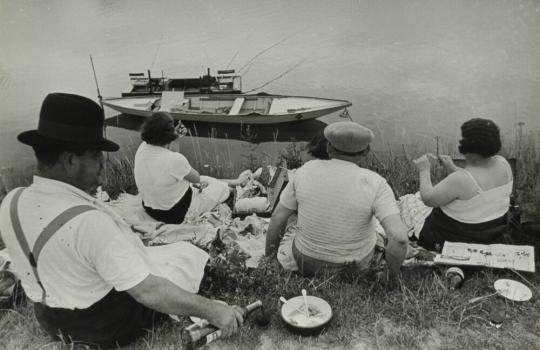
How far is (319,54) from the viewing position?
22.0 metres

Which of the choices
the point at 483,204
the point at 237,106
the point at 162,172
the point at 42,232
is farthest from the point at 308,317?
the point at 237,106

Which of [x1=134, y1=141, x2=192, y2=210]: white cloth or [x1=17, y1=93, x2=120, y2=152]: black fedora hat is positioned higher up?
[x1=17, y1=93, x2=120, y2=152]: black fedora hat

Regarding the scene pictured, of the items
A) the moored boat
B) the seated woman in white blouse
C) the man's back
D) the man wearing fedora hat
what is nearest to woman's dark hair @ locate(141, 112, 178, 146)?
the seated woman in white blouse

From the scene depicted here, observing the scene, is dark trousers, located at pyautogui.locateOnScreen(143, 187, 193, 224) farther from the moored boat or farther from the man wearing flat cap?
the moored boat

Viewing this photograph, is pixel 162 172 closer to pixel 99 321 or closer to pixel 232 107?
pixel 99 321

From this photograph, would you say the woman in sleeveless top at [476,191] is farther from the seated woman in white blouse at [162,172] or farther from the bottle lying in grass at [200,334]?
the seated woman in white blouse at [162,172]

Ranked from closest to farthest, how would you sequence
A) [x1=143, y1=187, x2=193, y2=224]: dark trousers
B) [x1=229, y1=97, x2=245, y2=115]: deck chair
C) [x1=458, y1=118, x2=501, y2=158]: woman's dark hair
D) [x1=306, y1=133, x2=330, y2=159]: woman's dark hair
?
[x1=458, y1=118, x2=501, y2=158]: woman's dark hair < [x1=306, y1=133, x2=330, y2=159]: woman's dark hair < [x1=143, y1=187, x2=193, y2=224]: dark trousers < [x1=229, y1=97, x2=245, y2=115]: deck chair

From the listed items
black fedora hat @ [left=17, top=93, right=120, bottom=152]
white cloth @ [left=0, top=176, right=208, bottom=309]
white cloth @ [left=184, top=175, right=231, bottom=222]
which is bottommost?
white cloth @ [left=184, top=175, right=231, bottom=222]

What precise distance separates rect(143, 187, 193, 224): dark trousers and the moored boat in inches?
374

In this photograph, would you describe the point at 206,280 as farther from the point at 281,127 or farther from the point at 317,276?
the point at 281,127

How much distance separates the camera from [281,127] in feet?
51.7

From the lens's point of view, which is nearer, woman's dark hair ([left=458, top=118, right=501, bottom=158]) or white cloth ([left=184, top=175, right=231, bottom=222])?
woman's dark hair ([left=458, top=118, right=501, bottom=158])

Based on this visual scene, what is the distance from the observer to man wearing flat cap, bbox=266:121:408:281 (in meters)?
3.01

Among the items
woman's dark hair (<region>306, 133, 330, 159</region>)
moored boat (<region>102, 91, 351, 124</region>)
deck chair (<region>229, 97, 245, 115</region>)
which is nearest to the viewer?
woman's dark hair (<region>306, 133, 330, 159</region>)
